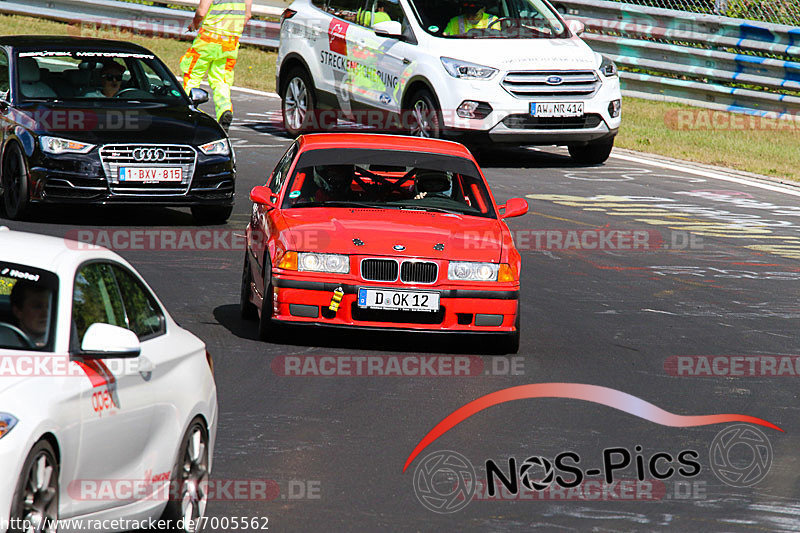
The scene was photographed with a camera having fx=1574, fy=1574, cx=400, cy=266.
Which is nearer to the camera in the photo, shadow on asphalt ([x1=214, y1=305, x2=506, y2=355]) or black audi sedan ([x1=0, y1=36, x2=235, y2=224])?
shadow on asphalt ([x1=214, y1=305, x2=506, y2=355])

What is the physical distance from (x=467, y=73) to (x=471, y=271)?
27.5ft

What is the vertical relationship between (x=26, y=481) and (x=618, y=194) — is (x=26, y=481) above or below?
above

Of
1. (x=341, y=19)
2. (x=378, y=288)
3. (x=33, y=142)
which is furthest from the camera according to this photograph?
(x=341, y=19)

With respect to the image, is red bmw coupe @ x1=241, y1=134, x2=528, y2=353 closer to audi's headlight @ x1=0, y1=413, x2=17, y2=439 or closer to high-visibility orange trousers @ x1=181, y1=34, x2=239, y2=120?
audi's headlight @ x1=0, y1=413, x2=17, y2=439

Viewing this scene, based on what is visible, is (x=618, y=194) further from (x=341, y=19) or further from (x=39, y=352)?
(x=39, y=352)

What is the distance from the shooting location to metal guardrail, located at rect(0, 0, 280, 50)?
29.4 meters

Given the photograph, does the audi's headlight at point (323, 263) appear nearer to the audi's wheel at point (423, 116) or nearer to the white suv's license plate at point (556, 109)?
the audi's wheel at point (423, 116)

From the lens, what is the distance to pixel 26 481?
4914 millimetres

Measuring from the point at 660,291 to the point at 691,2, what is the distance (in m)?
13.9

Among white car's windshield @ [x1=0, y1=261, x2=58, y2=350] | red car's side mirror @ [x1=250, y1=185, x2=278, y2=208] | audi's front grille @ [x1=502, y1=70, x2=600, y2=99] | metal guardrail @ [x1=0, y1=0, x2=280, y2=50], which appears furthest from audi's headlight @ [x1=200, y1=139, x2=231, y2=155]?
metal guardrail @ [x1=0, y1=0, x2=280, y2=50]

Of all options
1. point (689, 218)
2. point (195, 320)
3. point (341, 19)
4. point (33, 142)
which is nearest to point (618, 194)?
point (689, 218)

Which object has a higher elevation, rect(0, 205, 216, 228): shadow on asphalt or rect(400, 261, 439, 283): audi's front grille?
rect(400, 261, 439, 283): audi's front grille

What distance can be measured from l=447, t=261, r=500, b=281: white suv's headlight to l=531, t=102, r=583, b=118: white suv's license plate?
8.35 metres

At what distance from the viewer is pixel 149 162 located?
1445 centimetres
